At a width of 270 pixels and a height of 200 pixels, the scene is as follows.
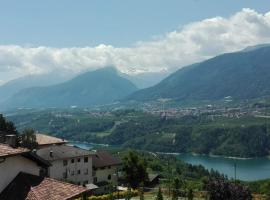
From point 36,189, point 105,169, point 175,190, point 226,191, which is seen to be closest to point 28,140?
point 105,169

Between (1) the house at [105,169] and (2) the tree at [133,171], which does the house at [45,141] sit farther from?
(2) the tree at [133,171]

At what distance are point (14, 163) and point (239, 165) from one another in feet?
517

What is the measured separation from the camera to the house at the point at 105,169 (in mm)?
64494

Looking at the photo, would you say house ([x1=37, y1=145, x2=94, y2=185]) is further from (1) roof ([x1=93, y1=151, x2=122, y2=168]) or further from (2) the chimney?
(2) the chimney

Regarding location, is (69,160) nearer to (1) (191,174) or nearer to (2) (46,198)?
(2) (46,198)

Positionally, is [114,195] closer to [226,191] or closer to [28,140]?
[226,191]

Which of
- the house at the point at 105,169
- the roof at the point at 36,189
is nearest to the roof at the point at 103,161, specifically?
the house at the point at 105,169

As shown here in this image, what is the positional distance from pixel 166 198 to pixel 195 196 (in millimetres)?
4531

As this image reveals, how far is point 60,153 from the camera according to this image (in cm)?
6016

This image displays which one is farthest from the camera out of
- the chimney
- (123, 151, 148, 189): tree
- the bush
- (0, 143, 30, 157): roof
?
(123, 151, 148, 189): tree

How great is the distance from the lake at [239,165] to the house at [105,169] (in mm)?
69910

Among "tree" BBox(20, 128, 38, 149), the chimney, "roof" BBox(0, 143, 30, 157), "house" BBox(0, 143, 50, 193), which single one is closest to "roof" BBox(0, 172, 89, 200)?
"house" BBox(0, 143, 50, 193)

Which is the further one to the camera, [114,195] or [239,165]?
[239,165]

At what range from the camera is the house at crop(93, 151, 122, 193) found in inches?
2539
